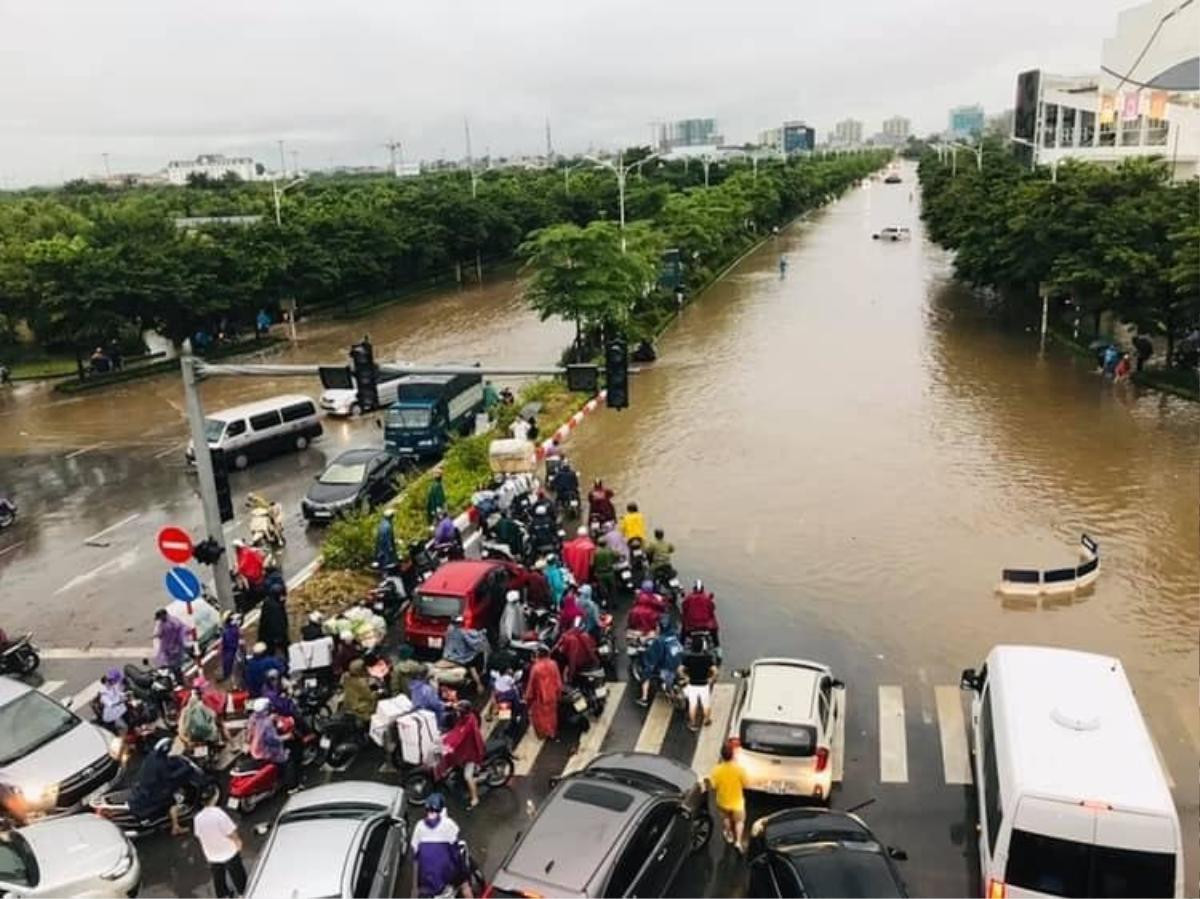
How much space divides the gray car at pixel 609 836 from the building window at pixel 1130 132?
226 feet

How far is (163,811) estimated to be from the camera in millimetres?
11727

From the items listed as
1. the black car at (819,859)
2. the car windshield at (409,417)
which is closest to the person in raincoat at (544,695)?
the black car at (819,859)

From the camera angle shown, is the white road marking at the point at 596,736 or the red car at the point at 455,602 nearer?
the white road marking at the point at 596,736

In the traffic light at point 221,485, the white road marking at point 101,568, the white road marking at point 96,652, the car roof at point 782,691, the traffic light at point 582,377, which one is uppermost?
the traffic light at point 582,377

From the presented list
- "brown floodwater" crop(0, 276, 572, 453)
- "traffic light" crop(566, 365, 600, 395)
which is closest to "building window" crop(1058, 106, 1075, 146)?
"brown floodwater" crop(0, 276, 572, 453)

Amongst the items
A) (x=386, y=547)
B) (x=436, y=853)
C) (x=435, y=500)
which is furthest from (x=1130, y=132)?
(x=436, y=853)

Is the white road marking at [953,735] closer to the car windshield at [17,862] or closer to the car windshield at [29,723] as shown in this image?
the car windshield at [17,862]

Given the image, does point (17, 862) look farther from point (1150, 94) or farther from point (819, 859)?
point (1150, 94)

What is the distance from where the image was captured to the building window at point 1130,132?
215ft

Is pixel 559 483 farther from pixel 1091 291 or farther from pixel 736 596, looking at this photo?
pixel 1091 291

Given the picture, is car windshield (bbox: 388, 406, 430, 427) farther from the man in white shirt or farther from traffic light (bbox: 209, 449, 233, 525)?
the man in white shirt

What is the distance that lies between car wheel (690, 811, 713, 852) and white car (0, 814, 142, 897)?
20.0 ft

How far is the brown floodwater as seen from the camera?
3234 cm

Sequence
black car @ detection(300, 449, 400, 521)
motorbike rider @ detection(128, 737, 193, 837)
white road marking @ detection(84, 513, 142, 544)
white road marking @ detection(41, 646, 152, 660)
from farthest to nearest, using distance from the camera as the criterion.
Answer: white road marking @ detection(84, 513, 142, 544)
black car @ detection(300, 449, 400, 521)
white road marking @ detection(41, 646, 152, 660)
motorbike rider @ detection(128, 737, 193, 837)
